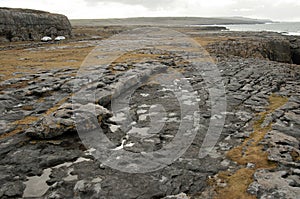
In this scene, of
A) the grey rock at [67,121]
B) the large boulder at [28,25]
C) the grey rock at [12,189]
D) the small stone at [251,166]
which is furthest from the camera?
the large boulder at [28,25]

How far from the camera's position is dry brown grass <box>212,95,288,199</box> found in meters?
7.59

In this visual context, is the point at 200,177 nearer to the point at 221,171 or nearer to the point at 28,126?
the point at 221,171

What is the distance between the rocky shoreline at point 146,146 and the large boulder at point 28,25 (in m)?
34.7

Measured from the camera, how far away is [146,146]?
412 inches

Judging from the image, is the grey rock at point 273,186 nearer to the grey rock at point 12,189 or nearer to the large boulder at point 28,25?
the grey rock at point 12,189

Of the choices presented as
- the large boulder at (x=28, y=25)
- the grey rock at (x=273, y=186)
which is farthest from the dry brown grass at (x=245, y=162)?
the large boulder at (x=28, y=25)

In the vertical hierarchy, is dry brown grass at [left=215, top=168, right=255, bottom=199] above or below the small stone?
below

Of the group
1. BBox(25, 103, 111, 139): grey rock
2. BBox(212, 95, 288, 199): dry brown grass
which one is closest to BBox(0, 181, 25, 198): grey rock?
BBox(25, 103, 111, 139): grey rock

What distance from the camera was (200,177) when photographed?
8.39 meters

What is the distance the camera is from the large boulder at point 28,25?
4771cm

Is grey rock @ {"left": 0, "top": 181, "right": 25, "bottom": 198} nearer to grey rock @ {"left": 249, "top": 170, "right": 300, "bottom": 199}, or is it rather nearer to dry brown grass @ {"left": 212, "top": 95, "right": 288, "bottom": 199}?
dry brown grass @ {"left": 212, "top": 95, "right": 288, "bottom": 199}

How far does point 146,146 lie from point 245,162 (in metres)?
3.61

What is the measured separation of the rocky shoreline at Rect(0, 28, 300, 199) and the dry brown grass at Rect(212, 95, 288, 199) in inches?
1.2

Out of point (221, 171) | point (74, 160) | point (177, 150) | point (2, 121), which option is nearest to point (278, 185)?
point (221, 171)
